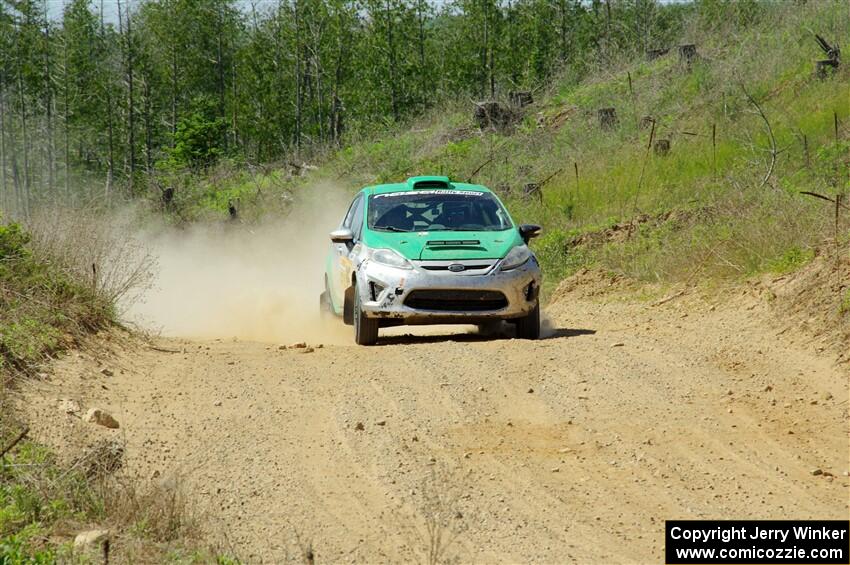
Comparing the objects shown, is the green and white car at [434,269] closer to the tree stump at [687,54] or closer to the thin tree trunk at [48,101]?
the tree stump at [687,54]

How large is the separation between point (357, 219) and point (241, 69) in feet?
184

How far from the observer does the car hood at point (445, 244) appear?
39.3ft

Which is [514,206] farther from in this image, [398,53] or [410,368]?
[398,53]

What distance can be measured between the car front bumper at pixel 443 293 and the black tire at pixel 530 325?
0.63 ft

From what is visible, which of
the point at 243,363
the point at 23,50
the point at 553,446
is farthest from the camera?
the point at 23,50

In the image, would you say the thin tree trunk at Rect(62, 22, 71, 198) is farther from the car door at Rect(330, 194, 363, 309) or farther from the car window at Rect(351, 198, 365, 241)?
the car window at Rect(351, 198, 365, 241)

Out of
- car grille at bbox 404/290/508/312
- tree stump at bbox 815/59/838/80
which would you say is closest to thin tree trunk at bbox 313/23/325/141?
tree stump at bbox 815/59/838/80

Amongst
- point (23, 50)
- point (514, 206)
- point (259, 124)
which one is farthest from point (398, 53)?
point (514, 206)

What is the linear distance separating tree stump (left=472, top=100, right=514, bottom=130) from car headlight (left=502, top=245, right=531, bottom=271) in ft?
62.0

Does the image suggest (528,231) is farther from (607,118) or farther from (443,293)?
(607,118)

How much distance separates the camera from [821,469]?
7.23 meters

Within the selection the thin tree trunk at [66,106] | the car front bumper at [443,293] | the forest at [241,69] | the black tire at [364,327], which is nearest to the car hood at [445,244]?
the car front bumper at [443,293]

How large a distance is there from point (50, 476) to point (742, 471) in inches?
165

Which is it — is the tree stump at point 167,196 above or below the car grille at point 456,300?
below
